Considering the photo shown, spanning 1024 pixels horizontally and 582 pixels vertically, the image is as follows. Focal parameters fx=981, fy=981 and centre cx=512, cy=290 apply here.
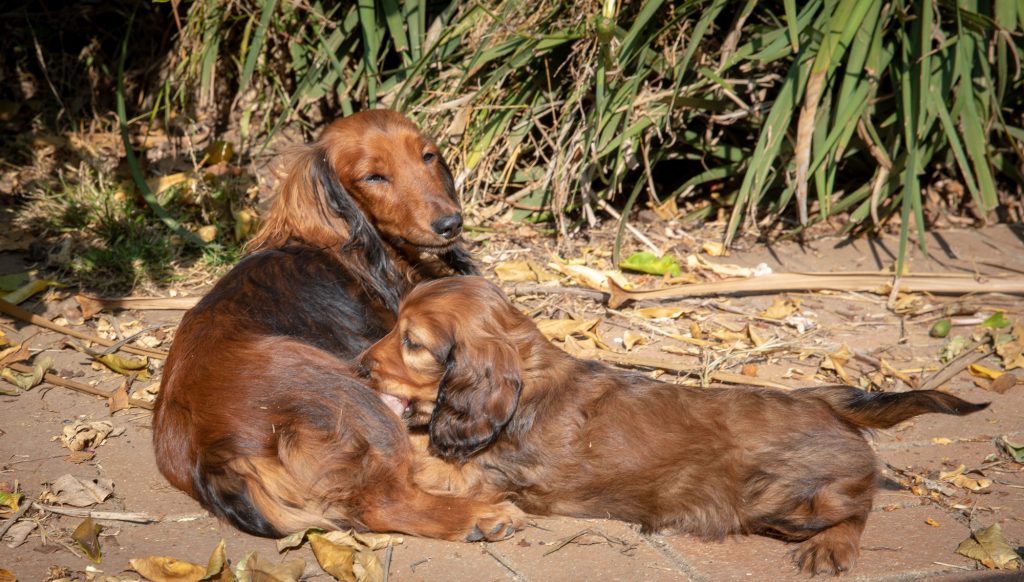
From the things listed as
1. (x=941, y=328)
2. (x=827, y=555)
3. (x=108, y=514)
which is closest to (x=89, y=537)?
(x=108, y=514)

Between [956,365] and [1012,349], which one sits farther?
[1012,349]

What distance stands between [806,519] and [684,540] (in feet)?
1.30

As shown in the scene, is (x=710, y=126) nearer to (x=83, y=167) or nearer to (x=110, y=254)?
(x=110, y=254)

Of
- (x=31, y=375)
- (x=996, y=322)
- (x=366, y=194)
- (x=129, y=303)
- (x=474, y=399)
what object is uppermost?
(x=366, y=194)

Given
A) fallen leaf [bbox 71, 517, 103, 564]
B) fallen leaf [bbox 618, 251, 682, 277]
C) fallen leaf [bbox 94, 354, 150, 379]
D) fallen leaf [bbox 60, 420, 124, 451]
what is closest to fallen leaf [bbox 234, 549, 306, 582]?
A: fallen leaf [bbox 71, 517, 103, 564]

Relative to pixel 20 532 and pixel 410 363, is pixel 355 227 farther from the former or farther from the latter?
pixel 20 532

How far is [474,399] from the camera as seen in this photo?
3.18 m

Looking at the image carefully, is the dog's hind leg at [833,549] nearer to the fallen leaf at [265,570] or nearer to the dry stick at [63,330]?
the fallen leaf at [265,570]

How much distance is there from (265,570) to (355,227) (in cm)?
163

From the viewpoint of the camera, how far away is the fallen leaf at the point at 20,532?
3053mm

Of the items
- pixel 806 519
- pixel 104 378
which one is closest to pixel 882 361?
pixel 806 519

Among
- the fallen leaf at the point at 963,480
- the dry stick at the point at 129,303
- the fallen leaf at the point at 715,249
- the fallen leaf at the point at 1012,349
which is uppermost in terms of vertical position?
the dry stick at the point at 129,303

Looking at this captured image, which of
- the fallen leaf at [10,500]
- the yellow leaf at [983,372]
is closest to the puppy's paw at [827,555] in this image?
the yellow leaf at [983,372]

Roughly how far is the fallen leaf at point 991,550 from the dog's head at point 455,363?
58.9 inches
